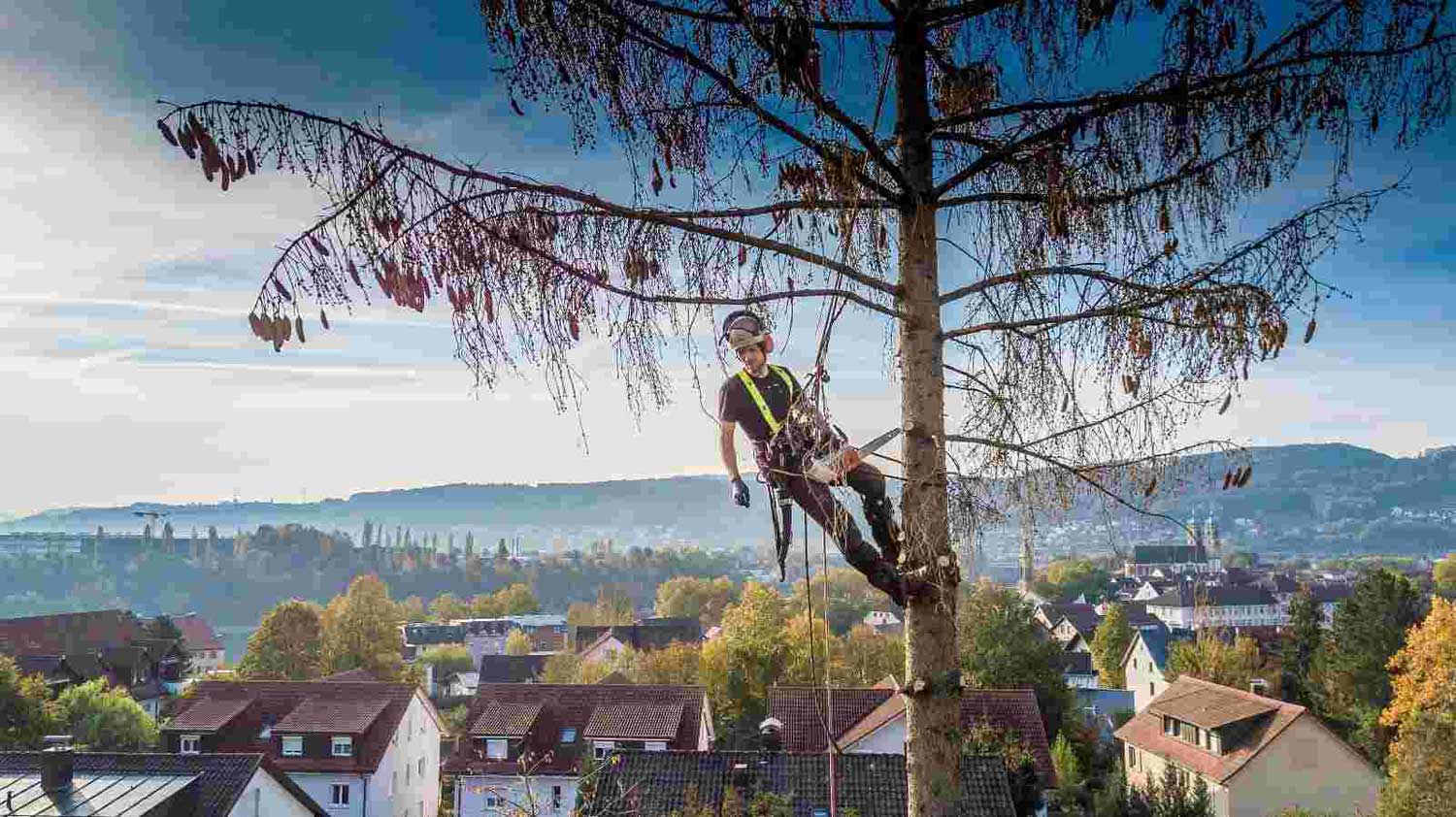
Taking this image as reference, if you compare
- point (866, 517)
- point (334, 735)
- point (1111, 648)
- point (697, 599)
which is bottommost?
point (697, 599)

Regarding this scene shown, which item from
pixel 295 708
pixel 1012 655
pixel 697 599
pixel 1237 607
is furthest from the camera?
pixel 697 599

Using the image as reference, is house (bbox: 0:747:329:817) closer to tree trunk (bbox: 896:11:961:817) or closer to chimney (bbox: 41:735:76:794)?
chimney (bbox: 41:735:76:794)

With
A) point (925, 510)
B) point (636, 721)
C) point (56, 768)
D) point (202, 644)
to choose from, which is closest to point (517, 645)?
point (202, 644)

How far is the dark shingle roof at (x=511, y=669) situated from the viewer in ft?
173

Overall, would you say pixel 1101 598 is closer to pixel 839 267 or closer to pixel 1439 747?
pixel 1439 747

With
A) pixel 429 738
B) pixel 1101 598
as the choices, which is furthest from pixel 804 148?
pixel 1101 598

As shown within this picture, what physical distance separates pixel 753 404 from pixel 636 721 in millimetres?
25834

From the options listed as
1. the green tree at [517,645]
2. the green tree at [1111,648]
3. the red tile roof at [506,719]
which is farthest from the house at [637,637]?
the red tile roof at [506,719]

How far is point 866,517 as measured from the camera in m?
3.31

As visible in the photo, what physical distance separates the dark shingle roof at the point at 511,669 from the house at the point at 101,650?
Result: 48.9 feet

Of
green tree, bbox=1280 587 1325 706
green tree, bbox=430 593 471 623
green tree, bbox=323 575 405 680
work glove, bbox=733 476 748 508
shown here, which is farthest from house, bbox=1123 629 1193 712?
green tree, bbox=430 593 471 623

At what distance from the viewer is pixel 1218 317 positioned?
327 cm

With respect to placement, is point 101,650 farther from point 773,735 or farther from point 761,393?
point 761,393

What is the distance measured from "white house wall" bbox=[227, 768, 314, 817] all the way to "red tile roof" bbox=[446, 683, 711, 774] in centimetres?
616
